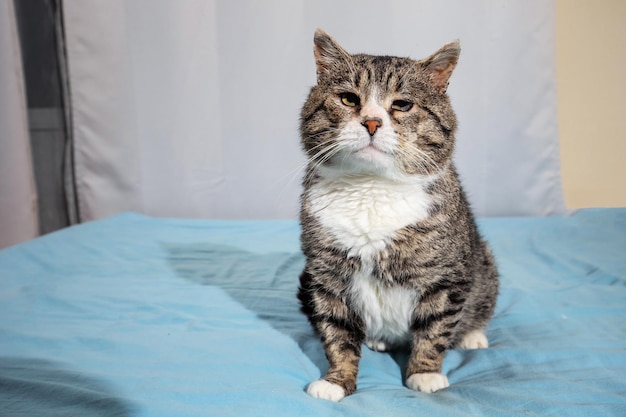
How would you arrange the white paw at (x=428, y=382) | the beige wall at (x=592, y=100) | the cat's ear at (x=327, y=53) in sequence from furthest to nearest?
the beige wall at (x=592, y=100) < the cat's ear at (x=327, y=53) < the white paw at (x=428, y=382)

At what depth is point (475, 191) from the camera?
2637mm

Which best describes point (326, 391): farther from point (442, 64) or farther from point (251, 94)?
point (251, 94)

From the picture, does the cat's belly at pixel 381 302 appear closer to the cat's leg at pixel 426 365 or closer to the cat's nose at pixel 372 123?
the cat's leg at pixel 426 365

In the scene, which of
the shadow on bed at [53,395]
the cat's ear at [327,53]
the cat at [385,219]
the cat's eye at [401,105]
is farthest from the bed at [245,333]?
the cat's ear at [327,53]

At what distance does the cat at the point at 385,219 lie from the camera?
44.4 inches

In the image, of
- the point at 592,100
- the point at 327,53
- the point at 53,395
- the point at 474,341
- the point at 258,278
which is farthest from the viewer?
the point at 592,100

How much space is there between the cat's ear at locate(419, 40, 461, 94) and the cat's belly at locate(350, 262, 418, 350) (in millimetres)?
478

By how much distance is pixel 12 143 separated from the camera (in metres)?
2.59

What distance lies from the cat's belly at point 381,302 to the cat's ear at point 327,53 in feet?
1.65

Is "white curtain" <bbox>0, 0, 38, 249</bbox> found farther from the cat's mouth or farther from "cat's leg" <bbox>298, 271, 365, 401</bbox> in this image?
the cat's mouth

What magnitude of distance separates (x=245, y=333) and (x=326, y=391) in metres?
0.40

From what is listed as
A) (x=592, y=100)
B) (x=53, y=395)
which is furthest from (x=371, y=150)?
(x=592, y=100)

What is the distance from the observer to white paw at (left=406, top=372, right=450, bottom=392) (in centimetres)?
111

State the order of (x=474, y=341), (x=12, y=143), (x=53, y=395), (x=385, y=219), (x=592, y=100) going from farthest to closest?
(x=12, y=143) < (x=592, y=100) < (x=474, y=341) < (x=385, y=219) < (x=53, y=395)
